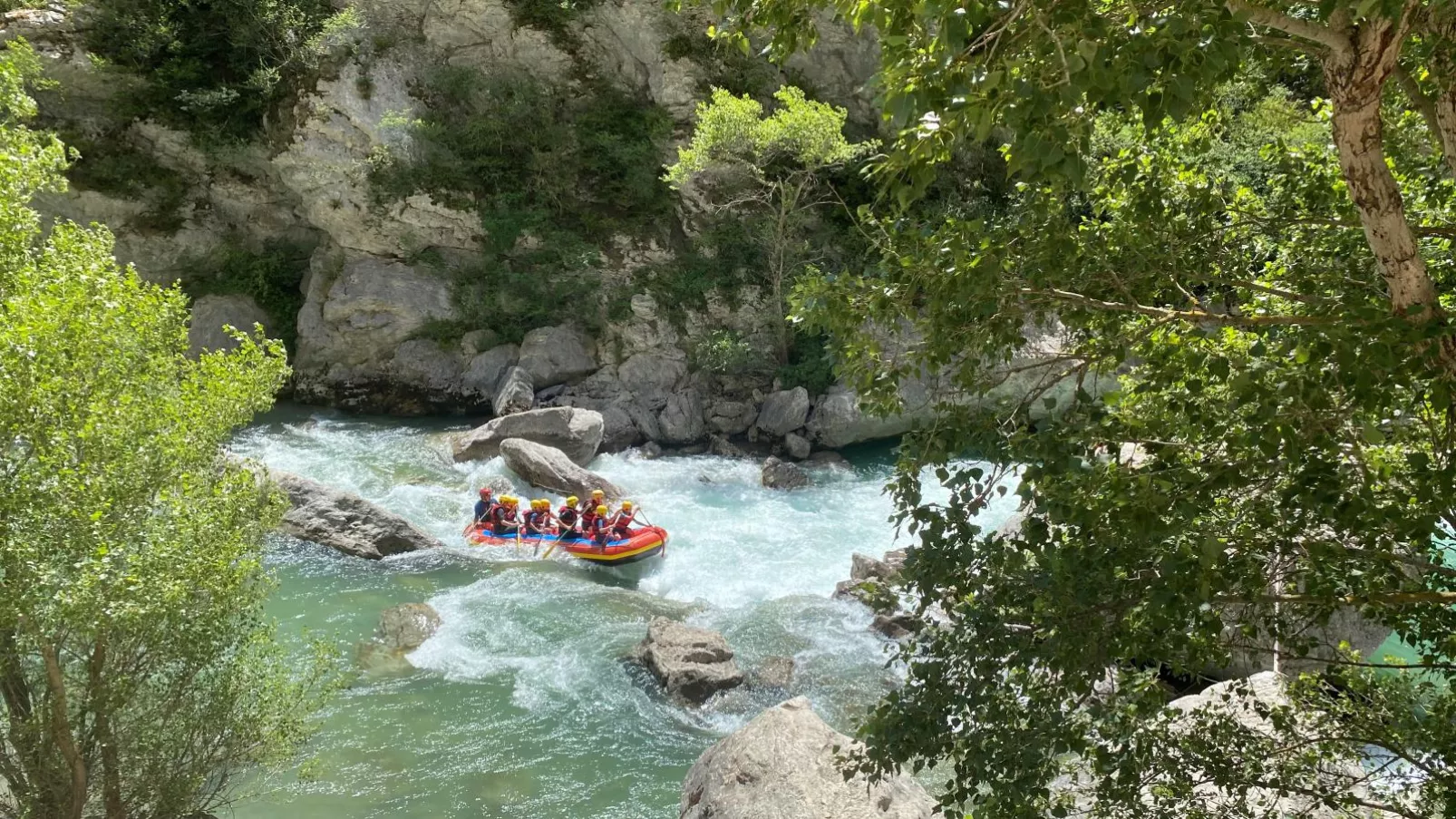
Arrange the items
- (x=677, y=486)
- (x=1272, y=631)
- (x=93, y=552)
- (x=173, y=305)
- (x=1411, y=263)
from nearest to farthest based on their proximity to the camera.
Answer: (x=1411, y=263), (x=1272, y=631), (x=93, y=552), (x=173, y=305), (x=677, y=486)

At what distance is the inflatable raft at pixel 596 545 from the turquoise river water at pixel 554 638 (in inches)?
7.7

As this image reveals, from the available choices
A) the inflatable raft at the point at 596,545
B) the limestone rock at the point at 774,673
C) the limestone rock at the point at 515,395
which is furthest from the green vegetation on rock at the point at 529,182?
the limestone rock at the point at 774,673

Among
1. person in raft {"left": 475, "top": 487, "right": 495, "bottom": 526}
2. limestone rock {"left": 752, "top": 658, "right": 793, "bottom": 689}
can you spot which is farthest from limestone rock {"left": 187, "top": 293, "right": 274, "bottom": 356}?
limestone rock {"left": 752, "top": 658, "right": 793, "bottom": 689}

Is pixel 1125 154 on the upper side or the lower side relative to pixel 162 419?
upper

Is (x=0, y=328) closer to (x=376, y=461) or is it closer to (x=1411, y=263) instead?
(x=1411, y=263)

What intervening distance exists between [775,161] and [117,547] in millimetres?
15130

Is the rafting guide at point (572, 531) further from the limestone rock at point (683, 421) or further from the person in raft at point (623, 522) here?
the limestone rock at point (683, 421)

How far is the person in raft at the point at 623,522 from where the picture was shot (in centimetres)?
1229

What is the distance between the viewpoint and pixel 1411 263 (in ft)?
8.27

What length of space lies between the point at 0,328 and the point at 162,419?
0.96m

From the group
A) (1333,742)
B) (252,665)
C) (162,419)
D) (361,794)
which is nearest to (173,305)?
(162,419)

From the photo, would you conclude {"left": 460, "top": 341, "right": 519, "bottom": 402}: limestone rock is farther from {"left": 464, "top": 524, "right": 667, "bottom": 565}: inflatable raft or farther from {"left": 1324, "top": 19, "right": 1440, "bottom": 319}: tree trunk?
{"left": 1324, "top": 19, "right": 1440, "bottom": 319}: tree trunk

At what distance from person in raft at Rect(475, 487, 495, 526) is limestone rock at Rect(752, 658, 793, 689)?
17.9ft

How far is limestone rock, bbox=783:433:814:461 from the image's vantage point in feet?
54.9
